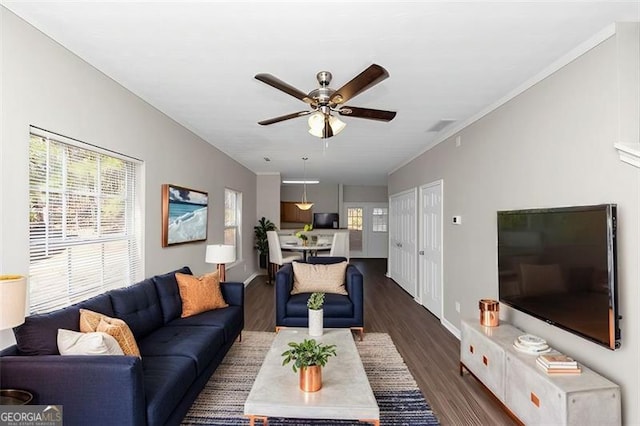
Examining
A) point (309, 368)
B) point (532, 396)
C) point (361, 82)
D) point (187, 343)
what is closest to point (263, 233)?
point (187, 343)

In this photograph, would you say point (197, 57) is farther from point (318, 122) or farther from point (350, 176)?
point (350, 176)

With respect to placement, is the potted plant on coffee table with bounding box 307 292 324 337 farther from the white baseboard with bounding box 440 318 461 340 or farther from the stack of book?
the white baseboard with bounding box 440 318 461 340

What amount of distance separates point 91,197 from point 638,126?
3.80m

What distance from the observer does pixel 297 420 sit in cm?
245

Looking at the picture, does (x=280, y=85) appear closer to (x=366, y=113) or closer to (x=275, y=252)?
(x=366, y=113)

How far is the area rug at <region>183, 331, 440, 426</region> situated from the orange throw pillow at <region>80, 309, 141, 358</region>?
29.1 inches

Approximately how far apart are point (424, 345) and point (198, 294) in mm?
2561

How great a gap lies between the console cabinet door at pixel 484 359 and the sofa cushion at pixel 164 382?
2.20 metres

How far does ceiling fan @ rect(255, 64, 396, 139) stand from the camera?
201 cm

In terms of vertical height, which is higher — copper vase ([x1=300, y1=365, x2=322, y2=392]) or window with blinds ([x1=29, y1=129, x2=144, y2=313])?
window with blinds ([x1=29, y1=129, x2=144, y2=313])

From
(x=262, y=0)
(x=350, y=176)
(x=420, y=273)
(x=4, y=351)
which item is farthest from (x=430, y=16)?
(x=350, y=176)

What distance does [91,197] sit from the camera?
2721mm

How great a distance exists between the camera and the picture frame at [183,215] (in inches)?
145

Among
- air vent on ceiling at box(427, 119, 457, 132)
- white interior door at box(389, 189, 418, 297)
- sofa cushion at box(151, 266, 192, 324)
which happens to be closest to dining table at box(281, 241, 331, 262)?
white interior door at box(389, 189, 418, 297)
